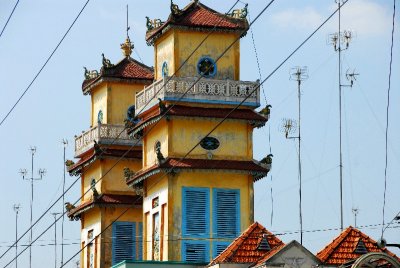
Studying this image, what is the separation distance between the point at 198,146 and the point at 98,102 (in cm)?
1200

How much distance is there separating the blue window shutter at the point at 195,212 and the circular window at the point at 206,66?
15.5ft

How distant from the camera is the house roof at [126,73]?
71500 millimetres

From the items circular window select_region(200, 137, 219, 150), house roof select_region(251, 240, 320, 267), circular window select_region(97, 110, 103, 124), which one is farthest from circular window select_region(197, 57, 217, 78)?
house roof select_region(251, 240, 320, 267)

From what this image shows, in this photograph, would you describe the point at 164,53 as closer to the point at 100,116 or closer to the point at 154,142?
the point at 154,142

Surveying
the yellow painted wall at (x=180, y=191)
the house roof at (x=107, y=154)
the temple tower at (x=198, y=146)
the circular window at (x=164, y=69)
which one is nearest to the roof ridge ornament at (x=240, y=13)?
the temple tower at (x=198, y=146)

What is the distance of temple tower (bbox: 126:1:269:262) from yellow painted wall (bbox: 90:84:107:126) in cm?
807

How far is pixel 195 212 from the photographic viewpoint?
2424 inches

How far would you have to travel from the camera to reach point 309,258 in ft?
171

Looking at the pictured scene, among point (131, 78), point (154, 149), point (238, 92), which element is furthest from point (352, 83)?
point (131, 78)

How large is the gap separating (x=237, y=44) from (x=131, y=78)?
898 cm

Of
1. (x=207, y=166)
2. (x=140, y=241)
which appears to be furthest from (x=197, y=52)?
(x=140, y=241)

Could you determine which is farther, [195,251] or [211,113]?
[211,113]

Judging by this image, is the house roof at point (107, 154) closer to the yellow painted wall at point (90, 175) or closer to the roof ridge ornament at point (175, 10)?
the yellow painted wall at point (90, 175)

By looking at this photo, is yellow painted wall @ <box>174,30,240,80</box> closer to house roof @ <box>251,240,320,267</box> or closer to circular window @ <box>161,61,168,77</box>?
circular window @ <box>161,61,168,77</box>
